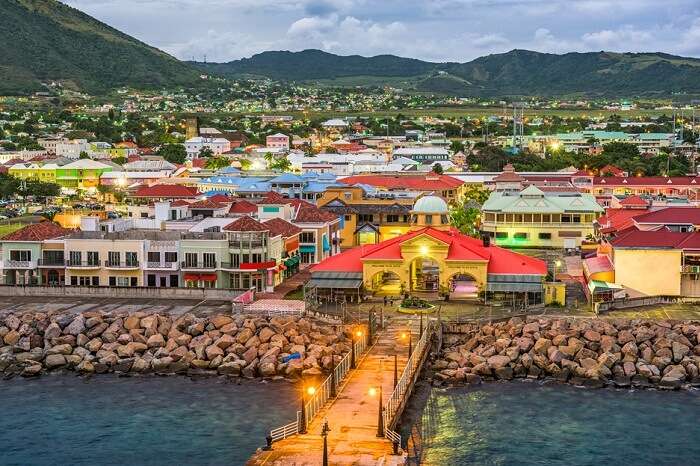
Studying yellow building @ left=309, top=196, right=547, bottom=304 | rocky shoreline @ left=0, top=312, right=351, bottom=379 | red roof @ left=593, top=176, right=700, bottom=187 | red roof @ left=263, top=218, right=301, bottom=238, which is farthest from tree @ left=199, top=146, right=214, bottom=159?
rocky shoreline @ left=0, top=312, right=351, bottom=379

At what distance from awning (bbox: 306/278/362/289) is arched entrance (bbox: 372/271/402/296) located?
60.7 inches

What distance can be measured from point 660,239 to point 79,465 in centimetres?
3596

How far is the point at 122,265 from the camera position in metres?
60.6

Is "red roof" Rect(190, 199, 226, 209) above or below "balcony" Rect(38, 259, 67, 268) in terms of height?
above

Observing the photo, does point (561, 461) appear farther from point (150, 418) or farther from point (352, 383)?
point (150, 418)

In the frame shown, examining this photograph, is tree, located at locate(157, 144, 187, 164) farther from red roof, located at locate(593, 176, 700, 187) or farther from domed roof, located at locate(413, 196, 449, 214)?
domed roof, located at locate(413, 196, 449, 214)

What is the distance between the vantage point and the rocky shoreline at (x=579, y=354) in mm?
45156

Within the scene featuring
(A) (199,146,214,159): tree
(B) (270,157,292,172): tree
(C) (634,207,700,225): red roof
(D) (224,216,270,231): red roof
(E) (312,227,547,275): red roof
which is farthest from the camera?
(A) (199,146,214,159): tree

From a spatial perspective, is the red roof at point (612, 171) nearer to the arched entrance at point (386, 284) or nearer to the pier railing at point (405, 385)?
the arched entrance at point (386, 284)

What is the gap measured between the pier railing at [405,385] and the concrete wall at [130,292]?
14.2 meters

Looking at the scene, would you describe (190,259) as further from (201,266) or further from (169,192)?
(169,192)

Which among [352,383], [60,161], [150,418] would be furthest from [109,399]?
[60,161]

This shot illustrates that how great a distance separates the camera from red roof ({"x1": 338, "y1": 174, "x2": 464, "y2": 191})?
105 metres

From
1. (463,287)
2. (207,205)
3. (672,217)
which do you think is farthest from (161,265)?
(672,217)
